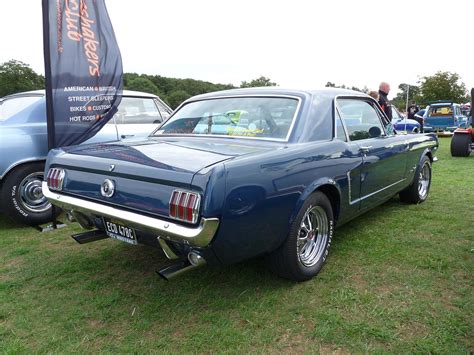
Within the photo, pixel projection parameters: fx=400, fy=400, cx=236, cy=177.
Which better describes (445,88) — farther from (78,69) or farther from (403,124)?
(78,69)

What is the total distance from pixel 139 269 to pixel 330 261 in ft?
5.25

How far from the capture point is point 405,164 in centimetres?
458

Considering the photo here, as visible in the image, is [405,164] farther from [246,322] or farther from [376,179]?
[246,322]

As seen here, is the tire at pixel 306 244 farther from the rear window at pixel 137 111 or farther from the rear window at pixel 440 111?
the rear window at pixel 440 111

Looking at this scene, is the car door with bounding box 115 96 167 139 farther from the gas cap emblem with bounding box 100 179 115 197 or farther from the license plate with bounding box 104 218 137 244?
the gas cap emblem with bounding box 100 179 115 197

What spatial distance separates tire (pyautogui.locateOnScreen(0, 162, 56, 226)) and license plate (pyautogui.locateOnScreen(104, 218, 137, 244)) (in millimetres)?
2245

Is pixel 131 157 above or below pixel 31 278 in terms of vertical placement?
above

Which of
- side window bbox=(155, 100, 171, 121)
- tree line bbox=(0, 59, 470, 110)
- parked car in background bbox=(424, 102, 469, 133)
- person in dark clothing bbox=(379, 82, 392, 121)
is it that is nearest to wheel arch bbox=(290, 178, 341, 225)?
side window bbox=(155, 100, 171, 121)

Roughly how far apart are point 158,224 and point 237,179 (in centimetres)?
51

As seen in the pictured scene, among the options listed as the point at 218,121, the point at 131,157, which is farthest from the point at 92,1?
the point at 131,157

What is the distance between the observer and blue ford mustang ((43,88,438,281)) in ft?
7.25

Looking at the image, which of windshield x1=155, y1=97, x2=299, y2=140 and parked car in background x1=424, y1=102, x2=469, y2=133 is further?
parked car in background x1=424, y1=102, x2=469, y2=133

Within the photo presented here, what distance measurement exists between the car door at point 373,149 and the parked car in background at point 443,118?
16.3 metres

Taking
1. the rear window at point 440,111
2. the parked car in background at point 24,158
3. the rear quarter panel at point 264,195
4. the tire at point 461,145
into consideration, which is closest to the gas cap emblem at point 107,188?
the rear quarter panel at point 264,195
